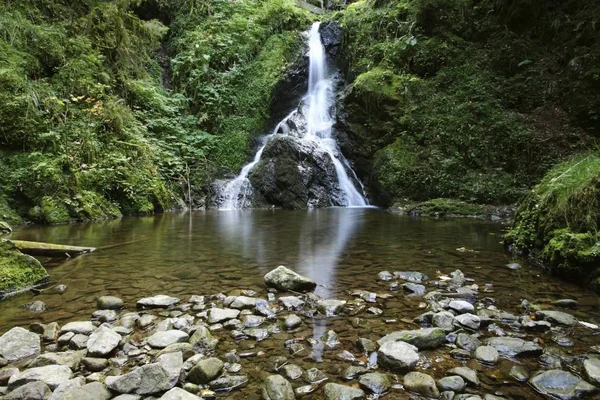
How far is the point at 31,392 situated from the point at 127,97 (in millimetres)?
15198

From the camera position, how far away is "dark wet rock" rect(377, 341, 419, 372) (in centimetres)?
236

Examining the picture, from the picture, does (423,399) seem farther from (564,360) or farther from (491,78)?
(491,78)

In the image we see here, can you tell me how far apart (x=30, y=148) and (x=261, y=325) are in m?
10.3

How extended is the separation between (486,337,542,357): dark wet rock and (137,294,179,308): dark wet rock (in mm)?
2768

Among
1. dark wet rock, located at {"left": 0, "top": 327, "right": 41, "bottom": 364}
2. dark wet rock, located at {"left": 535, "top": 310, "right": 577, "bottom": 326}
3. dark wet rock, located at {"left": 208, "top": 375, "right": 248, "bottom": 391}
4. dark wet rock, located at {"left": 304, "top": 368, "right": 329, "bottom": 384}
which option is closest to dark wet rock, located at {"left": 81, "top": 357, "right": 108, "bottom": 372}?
dark wet rock, located at {"left": 0, "top": 327, "right": 41, "bottom": 364}

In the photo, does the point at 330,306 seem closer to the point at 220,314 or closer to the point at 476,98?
the point at 220,314

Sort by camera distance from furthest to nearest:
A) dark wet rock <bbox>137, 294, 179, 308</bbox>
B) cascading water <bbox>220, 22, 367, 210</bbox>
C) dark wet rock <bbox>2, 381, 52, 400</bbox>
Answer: cascading water <bbox>220, 22, 367, 210</bbox> < dark wet rock <bbox>137, 294, 179, 308</bbox> < dark wet rock <bbox>2, 381, 52, 400</bbox>

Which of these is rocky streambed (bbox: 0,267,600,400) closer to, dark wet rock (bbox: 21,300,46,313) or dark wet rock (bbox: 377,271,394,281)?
dark wet rock (bbox: 21,300,46,313)

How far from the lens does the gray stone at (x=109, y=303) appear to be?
3.47m

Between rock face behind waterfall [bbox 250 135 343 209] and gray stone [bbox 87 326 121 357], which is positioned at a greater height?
rock face behind waterfall [bbox 250 135 343 209]

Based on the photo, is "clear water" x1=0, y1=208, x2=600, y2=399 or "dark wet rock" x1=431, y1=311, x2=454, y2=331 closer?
"clear water" x1=0, y1=208, x2=600, y2=399

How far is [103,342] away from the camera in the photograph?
8.50ft

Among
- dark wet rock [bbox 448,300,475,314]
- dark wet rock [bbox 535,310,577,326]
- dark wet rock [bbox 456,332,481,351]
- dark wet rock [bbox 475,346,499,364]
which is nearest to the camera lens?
dark wet rock [bbox 475,346,499,364]

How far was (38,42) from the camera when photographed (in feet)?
39.4
